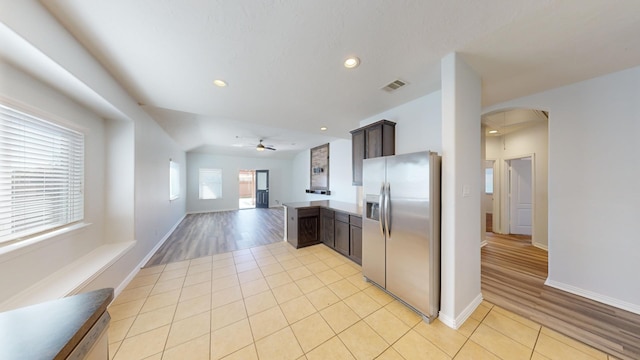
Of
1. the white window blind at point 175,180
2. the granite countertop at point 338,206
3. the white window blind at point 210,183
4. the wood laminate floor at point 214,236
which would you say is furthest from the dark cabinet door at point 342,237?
the white window blind at point 210,183

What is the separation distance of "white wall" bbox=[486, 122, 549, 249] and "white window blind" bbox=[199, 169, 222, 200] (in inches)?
374

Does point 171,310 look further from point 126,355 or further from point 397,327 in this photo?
point 397,327

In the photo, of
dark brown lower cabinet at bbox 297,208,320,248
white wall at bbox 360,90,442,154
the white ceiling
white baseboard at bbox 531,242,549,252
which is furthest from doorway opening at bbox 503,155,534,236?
dark brown lower cabinet at bbox 297,208,320,248

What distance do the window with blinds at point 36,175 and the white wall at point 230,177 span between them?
5.99 m

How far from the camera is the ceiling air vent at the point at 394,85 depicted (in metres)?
2.34

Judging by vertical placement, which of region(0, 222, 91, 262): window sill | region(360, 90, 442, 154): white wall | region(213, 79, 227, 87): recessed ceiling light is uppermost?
region(213, 79, 227, 87): recessed ceiling light

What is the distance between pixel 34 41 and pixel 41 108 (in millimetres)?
820

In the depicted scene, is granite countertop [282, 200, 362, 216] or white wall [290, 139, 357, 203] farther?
white wall [290, 139, 357, 203]

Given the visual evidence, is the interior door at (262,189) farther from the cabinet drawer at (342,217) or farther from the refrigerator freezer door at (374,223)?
the refrigerator freezer door at (374,223)

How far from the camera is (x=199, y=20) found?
1453mm

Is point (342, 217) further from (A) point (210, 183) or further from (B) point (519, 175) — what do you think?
(A) point (210, 183)

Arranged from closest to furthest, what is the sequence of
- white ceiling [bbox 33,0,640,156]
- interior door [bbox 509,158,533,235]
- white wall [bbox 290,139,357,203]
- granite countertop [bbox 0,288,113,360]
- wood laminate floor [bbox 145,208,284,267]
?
1. granite countertop [bbox 0,288,113,360]
2. white ceiling [bbox 33,0,640,156]
3. wood laminate floor [bbox 145,208,284,267]
4. interior door [bbox 509,158,533,235]
5. white wall [bbox 290,139,357,203]

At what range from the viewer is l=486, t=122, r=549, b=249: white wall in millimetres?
4055

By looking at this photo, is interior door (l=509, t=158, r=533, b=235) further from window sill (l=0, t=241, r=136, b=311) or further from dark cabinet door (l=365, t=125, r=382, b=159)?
window sill (l=0, t=241, r=136, b=311)
